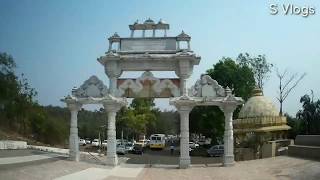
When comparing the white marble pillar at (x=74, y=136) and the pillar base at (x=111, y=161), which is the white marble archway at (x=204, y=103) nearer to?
the pillar base at (x=111, y=161)

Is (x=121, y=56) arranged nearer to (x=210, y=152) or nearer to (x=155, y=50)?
(x=155, y=50)

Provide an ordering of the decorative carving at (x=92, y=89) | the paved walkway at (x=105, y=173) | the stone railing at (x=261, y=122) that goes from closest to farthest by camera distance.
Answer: the paved walkway at (x=105, y=173) → the decorative carving at (x=92, y=89) → the stone railing at (x=261, y=122)

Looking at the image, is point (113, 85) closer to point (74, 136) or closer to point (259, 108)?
point (74, 136)

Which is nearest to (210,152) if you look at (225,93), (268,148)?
(268,148)

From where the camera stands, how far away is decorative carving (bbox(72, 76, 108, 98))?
2781 centimetres

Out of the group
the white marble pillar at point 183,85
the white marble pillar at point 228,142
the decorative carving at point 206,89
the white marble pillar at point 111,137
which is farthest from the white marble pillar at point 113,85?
the white marble pillar at point 228,142

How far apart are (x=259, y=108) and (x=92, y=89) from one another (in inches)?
558

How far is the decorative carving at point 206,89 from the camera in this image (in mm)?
27375

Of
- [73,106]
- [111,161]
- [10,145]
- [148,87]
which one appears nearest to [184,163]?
[111,161]

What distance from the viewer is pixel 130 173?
2345 cm

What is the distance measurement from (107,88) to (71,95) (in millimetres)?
2215

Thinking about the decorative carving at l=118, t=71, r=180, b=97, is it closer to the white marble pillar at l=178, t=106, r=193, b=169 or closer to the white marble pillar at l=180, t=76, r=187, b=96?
the white marble pillar at l=180, t=76, r=187, b=96

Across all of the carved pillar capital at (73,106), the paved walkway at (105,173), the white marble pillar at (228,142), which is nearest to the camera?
the paved walkway at (105,173)

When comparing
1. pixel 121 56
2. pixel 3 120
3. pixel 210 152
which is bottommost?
pixel 210 152
